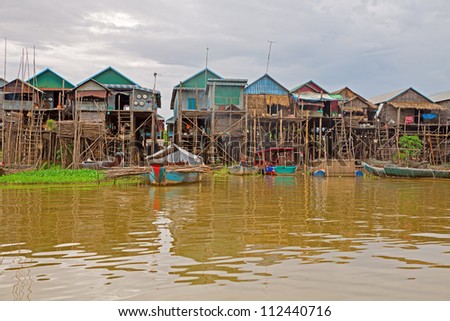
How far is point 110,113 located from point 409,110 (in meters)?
24.2

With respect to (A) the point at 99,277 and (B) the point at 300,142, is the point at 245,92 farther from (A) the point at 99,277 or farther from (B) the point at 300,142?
(A) the point at 99,277

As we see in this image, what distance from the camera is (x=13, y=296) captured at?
14.0 feet

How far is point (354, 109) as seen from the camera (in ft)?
117

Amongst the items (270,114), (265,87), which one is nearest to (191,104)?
(265,87)

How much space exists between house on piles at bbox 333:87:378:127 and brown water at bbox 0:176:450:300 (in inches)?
966

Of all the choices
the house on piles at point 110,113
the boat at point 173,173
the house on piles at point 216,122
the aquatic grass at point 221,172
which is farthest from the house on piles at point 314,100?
the boat at point 173,173

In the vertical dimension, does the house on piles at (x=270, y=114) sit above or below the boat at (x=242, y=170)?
above

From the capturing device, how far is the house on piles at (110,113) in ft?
91.4

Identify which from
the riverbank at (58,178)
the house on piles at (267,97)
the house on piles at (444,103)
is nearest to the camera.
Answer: the riverbank at (58,178)

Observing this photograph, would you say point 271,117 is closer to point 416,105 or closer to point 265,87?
point 265,87

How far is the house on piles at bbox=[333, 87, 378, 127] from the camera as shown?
3509cm

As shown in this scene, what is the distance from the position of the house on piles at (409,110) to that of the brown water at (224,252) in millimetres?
27229

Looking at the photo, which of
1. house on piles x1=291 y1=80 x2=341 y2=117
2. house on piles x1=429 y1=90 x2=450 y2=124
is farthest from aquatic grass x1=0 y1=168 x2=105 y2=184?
house on piles x1=429 y1=90 x2=450 y2=124

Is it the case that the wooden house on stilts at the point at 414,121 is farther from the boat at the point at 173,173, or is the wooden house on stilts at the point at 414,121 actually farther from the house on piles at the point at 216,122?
the boat at the point at 173,173
